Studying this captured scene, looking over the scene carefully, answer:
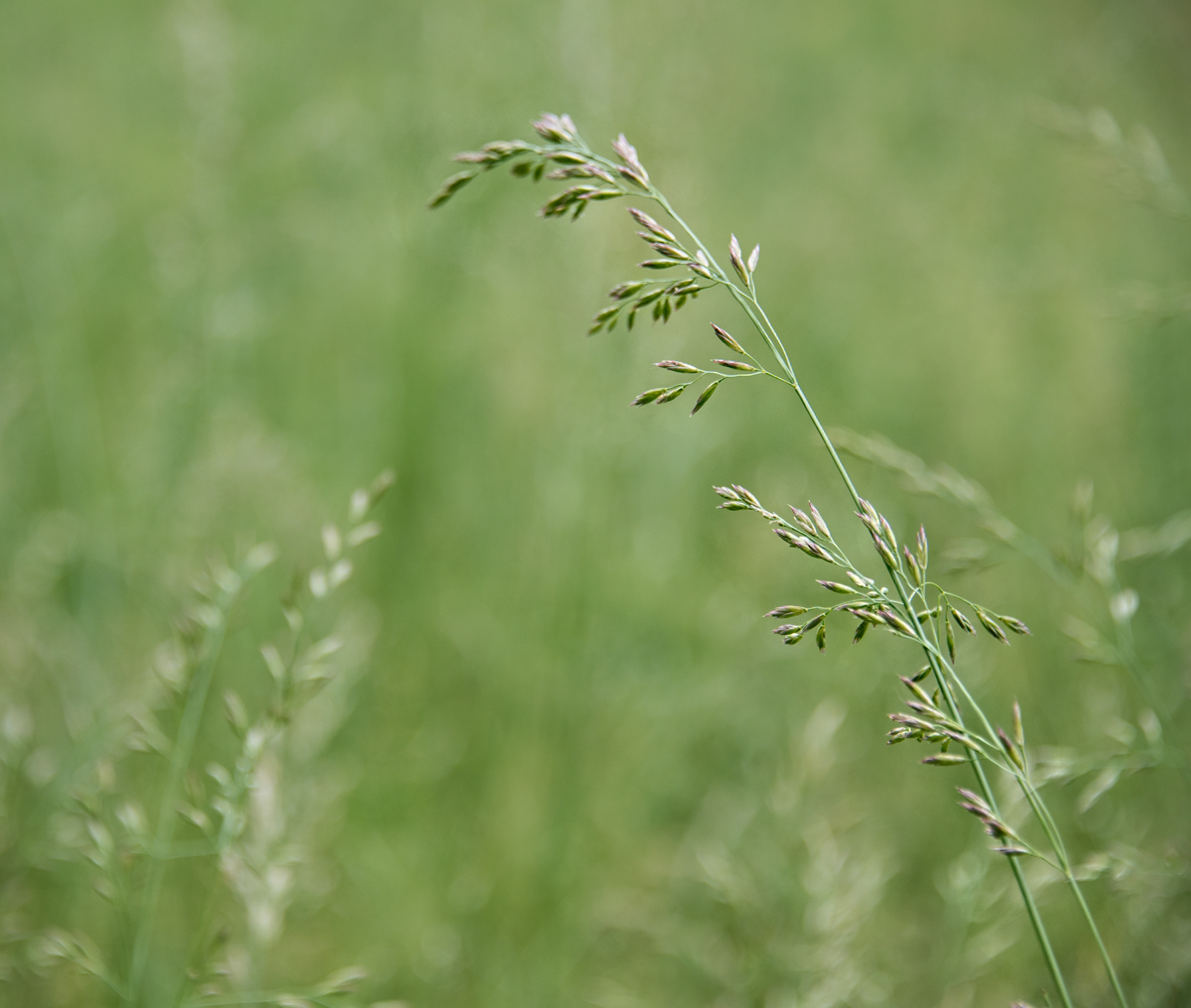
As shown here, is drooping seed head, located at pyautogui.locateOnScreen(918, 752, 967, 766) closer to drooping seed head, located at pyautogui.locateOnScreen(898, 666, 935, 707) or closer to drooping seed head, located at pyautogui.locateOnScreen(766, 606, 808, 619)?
drooping seed head, located at pyautogui.locateOnScreen(898, 666, 935, 707)

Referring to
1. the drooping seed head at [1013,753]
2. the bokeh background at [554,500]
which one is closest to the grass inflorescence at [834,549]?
the drooping seed head at [1013,753]

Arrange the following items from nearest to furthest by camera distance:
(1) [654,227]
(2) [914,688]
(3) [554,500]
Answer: (2) [914,688] → (1) [654,227] → (3) [554,500]

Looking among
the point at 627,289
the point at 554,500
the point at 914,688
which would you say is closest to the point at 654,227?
the point at 627,289

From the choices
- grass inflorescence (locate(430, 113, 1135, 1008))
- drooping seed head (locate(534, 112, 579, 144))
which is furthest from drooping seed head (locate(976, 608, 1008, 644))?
drooping seed head (locate(534, 112, 579, 144))

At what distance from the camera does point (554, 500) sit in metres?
2.29

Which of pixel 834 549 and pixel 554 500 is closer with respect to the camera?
pixel 834 549

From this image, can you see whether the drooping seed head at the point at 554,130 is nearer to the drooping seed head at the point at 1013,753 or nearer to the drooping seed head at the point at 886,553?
the drooping seed head at the point at 886,553

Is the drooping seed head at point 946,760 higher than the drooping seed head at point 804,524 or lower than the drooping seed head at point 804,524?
lower

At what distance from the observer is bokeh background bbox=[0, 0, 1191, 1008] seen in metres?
1.71

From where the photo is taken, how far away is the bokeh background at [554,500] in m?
1.71

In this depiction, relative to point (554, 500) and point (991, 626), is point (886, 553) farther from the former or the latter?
point (554, 500)

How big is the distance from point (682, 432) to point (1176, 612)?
152 centimetres

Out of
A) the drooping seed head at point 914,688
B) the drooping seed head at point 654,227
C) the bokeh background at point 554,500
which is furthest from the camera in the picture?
the bokeh background at point 554,500

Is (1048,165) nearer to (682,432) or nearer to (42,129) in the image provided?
(682,432)
